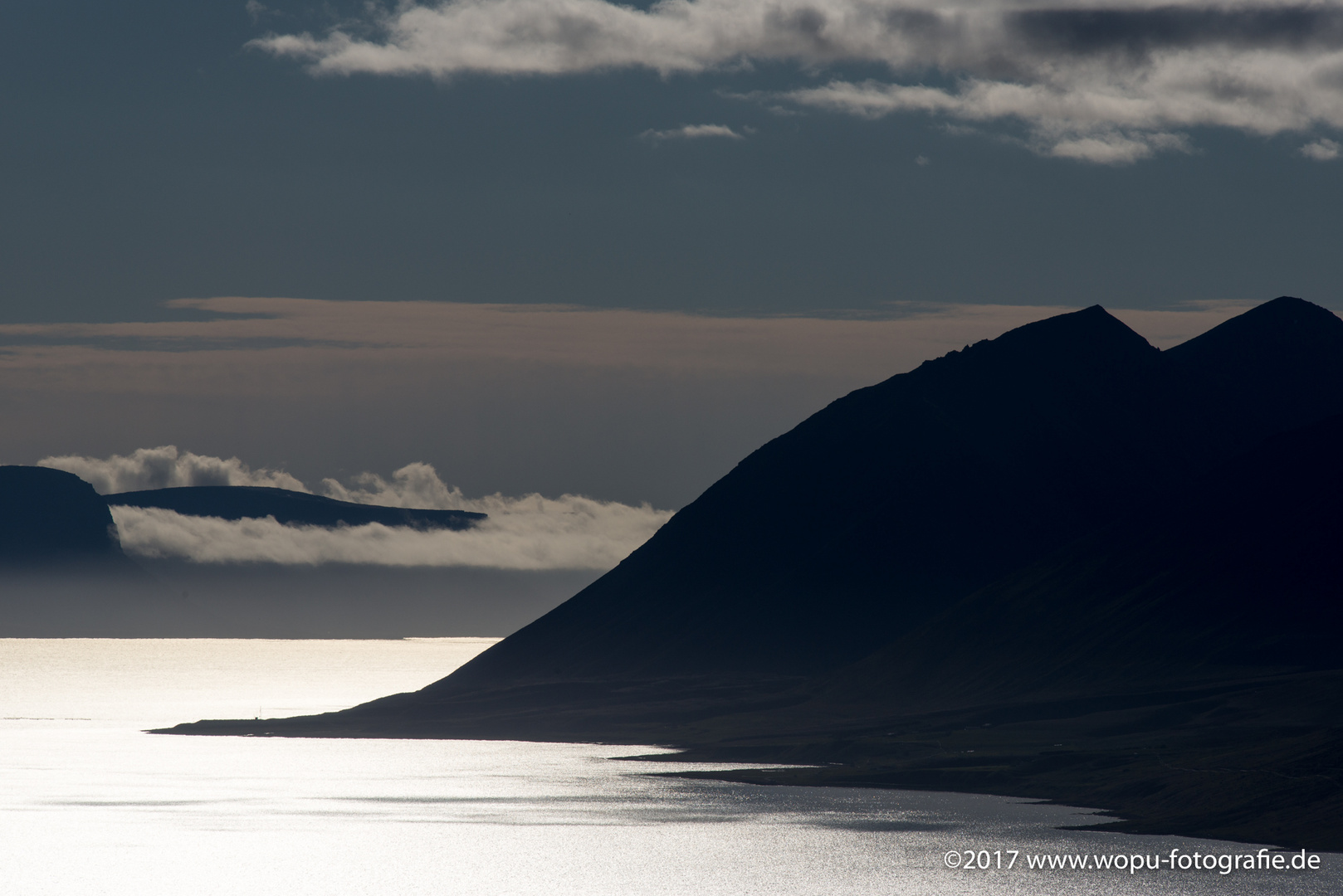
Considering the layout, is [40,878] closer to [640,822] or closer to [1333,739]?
[640,822]

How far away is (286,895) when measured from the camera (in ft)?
468

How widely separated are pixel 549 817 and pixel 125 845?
153ft

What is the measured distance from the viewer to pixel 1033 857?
150 m

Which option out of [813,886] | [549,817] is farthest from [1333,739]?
[549,817]

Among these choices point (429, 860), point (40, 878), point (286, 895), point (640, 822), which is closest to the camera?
point (286, 895)

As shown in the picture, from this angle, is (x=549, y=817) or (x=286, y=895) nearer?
(x=286, y=895)

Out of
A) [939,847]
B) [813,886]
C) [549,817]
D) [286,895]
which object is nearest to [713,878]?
[813,886]

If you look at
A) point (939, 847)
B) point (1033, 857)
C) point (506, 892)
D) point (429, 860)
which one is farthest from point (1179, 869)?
point (429, 860)

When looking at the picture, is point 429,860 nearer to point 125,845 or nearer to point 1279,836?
point 125,845

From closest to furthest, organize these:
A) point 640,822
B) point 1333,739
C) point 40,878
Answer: point 40,878, point 1333,739, point 640,822

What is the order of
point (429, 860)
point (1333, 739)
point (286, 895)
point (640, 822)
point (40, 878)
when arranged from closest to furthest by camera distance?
point (286, 895) < point (40, 878) < point (429, 860) < point (1333, 739) < point (640, 822)

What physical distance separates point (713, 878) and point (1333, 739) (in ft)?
219

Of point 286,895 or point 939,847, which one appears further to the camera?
point 939,847

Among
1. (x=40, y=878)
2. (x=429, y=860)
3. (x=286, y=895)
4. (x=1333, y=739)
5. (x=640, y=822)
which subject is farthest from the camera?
(x=640, y=822)
